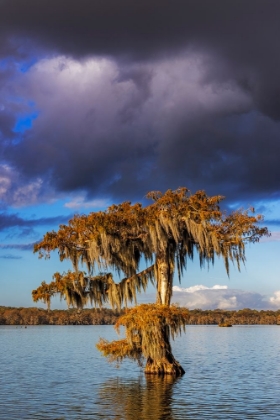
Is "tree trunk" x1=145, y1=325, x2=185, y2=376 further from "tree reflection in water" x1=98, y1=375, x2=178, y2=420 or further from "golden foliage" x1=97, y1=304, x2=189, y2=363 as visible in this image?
"tree reflection in water" x1=98, y1=375, x2=178, y2=420

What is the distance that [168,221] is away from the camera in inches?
1097

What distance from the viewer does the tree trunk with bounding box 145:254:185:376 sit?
27938mm

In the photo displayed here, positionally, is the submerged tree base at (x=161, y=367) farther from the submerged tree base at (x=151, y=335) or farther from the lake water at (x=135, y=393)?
the lake water at (x=135, y=393)

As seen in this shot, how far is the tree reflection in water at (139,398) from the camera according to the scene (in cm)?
2006

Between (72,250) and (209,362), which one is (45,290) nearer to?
(72,250)

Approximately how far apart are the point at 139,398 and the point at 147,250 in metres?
8.41

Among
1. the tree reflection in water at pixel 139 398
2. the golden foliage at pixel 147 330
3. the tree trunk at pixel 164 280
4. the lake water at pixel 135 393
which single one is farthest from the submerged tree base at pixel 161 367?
the tree trunk at pixel 164 280

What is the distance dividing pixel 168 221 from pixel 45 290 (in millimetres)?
7175

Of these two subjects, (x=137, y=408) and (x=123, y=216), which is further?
(x=123, y=216)

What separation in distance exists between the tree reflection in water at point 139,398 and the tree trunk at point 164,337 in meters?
0.42

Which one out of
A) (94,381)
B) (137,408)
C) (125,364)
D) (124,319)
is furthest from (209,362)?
(137,408)

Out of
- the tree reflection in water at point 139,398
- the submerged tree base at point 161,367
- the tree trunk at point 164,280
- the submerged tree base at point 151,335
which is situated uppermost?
the tree trunk at point 164,280

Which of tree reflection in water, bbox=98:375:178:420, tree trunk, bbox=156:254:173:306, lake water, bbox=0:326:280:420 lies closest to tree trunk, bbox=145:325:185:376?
tree reflection in water, bbox=98:375:178:420

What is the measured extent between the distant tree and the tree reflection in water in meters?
1.34
